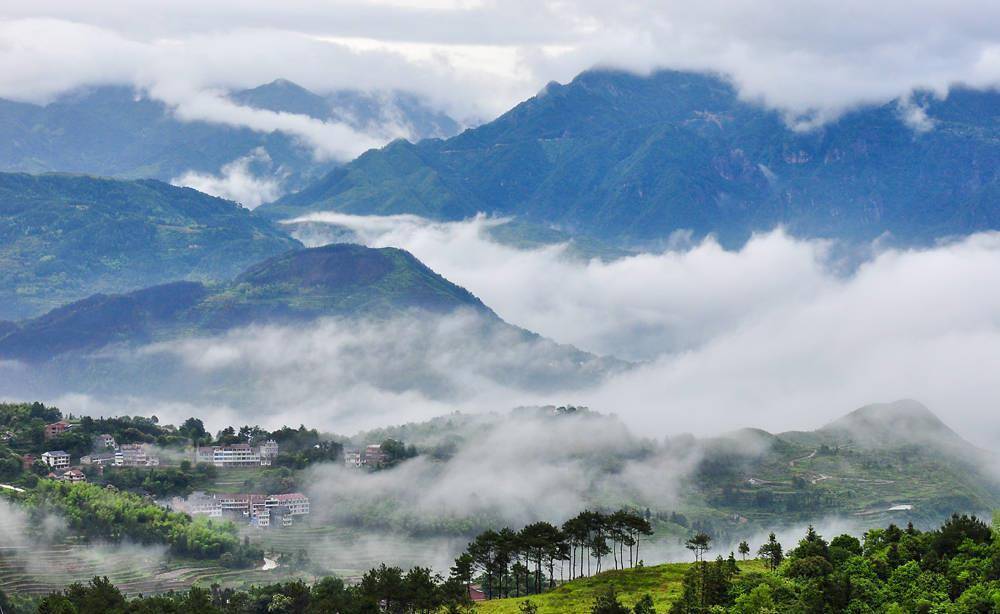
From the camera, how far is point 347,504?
190 metres

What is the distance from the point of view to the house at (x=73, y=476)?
168 meters

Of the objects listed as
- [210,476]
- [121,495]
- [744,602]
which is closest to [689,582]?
[744,602]

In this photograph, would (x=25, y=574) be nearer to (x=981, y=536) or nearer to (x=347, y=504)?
(x=347, y=504)

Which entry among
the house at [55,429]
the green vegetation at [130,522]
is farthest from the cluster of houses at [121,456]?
the green vegetation at [130,522]

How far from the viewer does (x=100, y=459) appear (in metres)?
184

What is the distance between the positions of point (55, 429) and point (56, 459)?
12.6 meters

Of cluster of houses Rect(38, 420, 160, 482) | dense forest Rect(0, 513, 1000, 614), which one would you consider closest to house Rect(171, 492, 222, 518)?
cluster of houses Rect(38, 420, 160, 482)

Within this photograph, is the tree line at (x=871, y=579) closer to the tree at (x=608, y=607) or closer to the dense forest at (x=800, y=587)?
the dense forest at (x=800, y=587)

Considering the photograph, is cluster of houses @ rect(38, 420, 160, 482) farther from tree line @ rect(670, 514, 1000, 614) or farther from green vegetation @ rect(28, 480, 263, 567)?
tree line @ rect(670, 514, 1000, 614)

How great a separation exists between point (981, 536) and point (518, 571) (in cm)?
3994

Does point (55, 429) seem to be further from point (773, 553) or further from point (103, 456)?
point (773, 553)

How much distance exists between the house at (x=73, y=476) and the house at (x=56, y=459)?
447 centimetres

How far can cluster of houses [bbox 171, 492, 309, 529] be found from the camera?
572 ft

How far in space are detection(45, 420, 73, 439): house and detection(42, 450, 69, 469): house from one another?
23.2 ft
